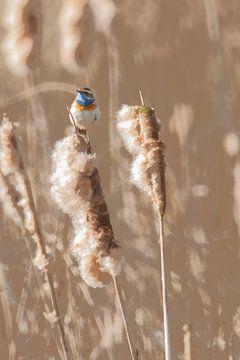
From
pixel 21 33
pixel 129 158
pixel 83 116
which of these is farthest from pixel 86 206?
pixel 21 33

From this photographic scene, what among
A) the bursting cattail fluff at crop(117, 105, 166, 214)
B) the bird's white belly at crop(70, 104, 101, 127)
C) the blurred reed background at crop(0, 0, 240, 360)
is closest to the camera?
the bursting cattail fluff at crop(117, 105, 166, 214)

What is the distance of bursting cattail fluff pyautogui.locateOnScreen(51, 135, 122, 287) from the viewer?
0.86 metres

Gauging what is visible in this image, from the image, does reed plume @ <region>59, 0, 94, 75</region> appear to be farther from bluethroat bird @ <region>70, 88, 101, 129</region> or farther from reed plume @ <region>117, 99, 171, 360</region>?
reed plume @ <region>117, 99, 171, 360</region>

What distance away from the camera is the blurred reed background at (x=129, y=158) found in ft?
4.09

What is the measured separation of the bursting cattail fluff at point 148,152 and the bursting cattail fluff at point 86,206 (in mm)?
63

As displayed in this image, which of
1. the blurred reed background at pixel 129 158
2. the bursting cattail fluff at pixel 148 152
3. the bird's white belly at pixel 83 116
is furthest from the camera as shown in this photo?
the blurred reed background at pixel 129 158

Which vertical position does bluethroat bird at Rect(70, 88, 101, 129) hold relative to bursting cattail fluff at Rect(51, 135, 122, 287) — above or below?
above

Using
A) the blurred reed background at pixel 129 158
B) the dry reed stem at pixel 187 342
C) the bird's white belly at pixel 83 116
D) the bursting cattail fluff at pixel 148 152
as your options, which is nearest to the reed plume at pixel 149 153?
the bursting cattail fluff at pixel 148 152

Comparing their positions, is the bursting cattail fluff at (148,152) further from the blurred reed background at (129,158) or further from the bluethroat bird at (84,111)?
the blurred reed background at (129,158)

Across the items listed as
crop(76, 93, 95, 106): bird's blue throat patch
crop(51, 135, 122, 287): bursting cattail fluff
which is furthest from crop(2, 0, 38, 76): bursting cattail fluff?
crop(51, 135, 122, 287): bursting cattail fluff

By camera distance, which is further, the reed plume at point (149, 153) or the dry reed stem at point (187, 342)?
the dry reed stem at point (187, 342)

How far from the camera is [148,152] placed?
2.77 feet

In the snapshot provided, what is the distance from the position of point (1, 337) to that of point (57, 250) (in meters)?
0.24

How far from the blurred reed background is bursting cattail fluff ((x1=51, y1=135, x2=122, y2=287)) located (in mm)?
375
